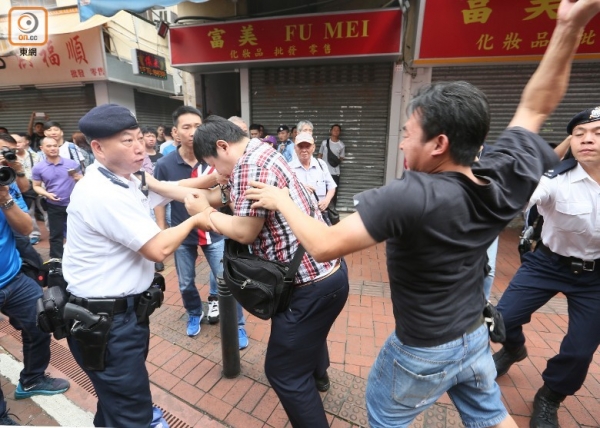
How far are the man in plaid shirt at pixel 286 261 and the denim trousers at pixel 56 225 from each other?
392cm

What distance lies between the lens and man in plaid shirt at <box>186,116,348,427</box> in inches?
65.3

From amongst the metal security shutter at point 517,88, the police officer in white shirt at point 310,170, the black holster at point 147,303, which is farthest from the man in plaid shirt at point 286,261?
the metal security shutter at point 517,88

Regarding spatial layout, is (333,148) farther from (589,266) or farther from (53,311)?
(53,311)

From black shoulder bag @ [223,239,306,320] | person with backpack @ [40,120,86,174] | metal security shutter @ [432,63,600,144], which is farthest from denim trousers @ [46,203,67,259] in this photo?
metal security shutter @ [432,63,600,144]

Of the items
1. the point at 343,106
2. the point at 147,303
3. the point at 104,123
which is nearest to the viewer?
the point at 104,123

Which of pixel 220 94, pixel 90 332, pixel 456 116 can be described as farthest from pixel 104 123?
pixel 220 94

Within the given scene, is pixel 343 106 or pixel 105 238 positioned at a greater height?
pixel 343 106

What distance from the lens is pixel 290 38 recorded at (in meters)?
6.20

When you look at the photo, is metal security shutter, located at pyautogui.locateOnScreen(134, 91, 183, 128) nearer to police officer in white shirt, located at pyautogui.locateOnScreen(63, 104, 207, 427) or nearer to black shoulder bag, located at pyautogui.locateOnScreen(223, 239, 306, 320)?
police officer in white shirt, located at pyautogui.locateOnScreen(63, 104, 207, 427)

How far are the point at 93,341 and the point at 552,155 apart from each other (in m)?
2.30

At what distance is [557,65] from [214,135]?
1.63m

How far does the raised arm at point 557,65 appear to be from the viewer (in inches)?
50.3

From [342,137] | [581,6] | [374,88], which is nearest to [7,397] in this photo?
[581,6]

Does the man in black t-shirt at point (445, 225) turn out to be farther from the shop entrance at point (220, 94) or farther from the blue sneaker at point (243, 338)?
the shop entrance at point (220, 94)
